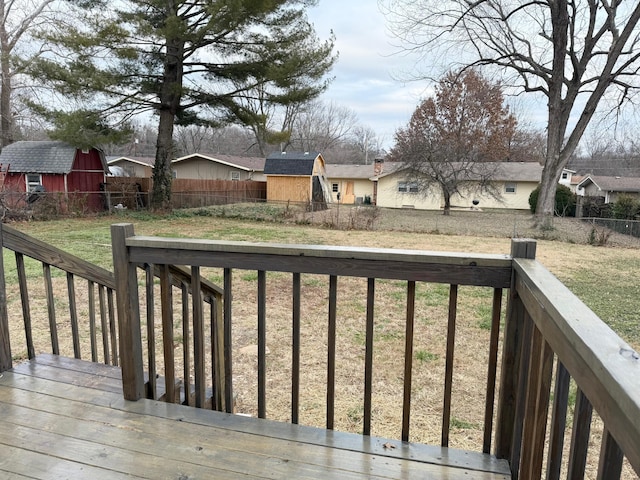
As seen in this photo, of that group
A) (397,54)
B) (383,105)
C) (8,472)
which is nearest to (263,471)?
(8,472)

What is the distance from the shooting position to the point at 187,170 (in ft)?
92.7

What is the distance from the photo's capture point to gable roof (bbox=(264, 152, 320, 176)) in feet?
78.8

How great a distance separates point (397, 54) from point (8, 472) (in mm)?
15048

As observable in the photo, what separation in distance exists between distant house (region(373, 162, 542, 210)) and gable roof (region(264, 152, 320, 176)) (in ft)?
19.8

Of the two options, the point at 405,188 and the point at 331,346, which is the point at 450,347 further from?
the point at 405,188

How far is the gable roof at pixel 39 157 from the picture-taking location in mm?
16422

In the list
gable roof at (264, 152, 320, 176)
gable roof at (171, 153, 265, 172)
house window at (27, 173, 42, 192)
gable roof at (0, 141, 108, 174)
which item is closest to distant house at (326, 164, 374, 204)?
gable roof at (171, 153, 265, 172)

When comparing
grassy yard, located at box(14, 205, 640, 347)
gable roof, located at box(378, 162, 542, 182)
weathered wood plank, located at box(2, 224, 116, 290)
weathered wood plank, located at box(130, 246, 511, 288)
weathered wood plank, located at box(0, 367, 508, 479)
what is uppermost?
gable roof, located at box(378, 162, 542, 182)

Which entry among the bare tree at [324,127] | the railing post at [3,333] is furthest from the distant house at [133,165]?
the railing post at [3,333]

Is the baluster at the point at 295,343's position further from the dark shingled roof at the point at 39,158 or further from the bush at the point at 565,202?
the bush at the point at 565,202

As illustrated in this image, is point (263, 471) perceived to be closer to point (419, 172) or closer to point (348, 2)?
point (348, 2)

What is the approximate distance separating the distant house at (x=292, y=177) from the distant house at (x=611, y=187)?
708 inches

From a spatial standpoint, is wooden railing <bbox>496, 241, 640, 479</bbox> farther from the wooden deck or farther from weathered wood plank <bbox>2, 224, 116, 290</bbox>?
weathered wood plank <bbox>2, 224, 116, 290</bbox>

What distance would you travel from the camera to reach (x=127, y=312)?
199 centimetres
